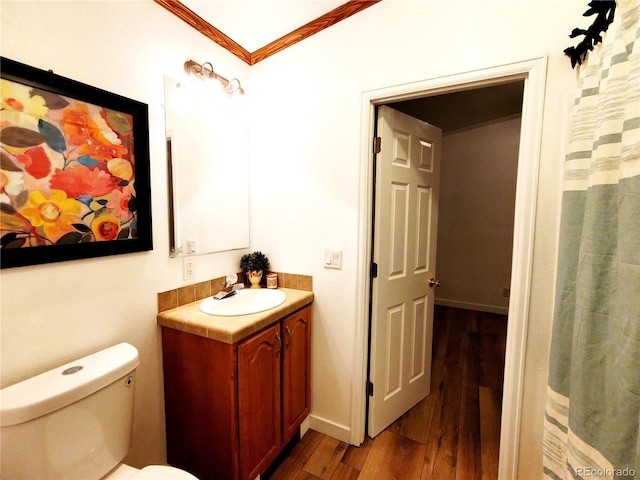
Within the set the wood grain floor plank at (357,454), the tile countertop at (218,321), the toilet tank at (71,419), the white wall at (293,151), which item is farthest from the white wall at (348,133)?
the toilet tank at (71,419)

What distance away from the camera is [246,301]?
1734 millimetres

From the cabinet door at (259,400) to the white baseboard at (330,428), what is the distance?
0.37 metres

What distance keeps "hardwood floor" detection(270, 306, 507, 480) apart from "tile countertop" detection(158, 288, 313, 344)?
89 centimetres

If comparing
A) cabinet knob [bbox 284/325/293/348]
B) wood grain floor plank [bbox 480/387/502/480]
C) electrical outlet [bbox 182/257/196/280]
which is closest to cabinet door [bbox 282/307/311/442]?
cabinet knob [bbox 284/325/293/348]

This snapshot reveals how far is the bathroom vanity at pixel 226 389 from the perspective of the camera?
50.2 inches

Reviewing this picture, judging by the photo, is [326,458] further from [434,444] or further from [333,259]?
[333,259]

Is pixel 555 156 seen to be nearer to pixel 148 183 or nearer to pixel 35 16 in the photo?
pixel 148 183

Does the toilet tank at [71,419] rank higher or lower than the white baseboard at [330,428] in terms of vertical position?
higher

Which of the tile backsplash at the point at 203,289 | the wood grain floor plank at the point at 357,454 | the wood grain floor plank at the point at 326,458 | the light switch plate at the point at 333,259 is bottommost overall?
the wood grain floor plank at the point at 326,458

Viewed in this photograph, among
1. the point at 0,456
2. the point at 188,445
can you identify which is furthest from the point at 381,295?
the point at 0,456

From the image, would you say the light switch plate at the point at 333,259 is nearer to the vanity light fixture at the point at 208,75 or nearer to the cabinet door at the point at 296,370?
the cabinet door at the point at 296,370

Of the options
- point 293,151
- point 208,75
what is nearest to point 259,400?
point 293,151

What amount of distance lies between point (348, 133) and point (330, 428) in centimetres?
184

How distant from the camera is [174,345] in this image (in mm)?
1416
